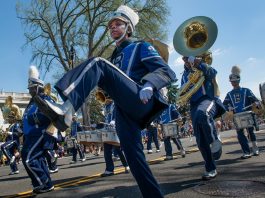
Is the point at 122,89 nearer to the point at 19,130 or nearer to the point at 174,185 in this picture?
the point at 174,185

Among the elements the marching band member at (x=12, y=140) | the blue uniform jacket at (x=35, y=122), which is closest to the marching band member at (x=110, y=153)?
the blue uniform jacket at (x=35, y=122)

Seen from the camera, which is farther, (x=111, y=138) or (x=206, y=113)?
(x=111, y=138)

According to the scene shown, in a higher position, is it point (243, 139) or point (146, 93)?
point (146, 93)

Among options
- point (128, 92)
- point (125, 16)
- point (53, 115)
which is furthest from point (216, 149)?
point (53, 115)

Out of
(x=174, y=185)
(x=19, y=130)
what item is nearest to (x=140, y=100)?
(x=174, y=185)

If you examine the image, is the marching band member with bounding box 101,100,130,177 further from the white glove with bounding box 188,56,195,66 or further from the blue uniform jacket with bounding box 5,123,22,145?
the blue uniform jacket with bounding box 5,123,22,145

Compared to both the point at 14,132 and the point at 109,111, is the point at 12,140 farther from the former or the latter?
the point at 109,111

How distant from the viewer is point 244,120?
8.40 meters

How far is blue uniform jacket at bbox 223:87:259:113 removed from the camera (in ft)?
28.5

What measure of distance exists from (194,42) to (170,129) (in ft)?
16.4

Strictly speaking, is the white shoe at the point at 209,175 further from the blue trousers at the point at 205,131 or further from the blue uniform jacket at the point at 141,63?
the blue uniform jacket at the point at 141,63

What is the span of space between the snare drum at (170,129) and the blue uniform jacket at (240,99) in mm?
2464

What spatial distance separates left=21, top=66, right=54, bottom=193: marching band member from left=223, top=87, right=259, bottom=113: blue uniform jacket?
15.0ft

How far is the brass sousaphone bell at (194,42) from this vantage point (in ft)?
19.7
